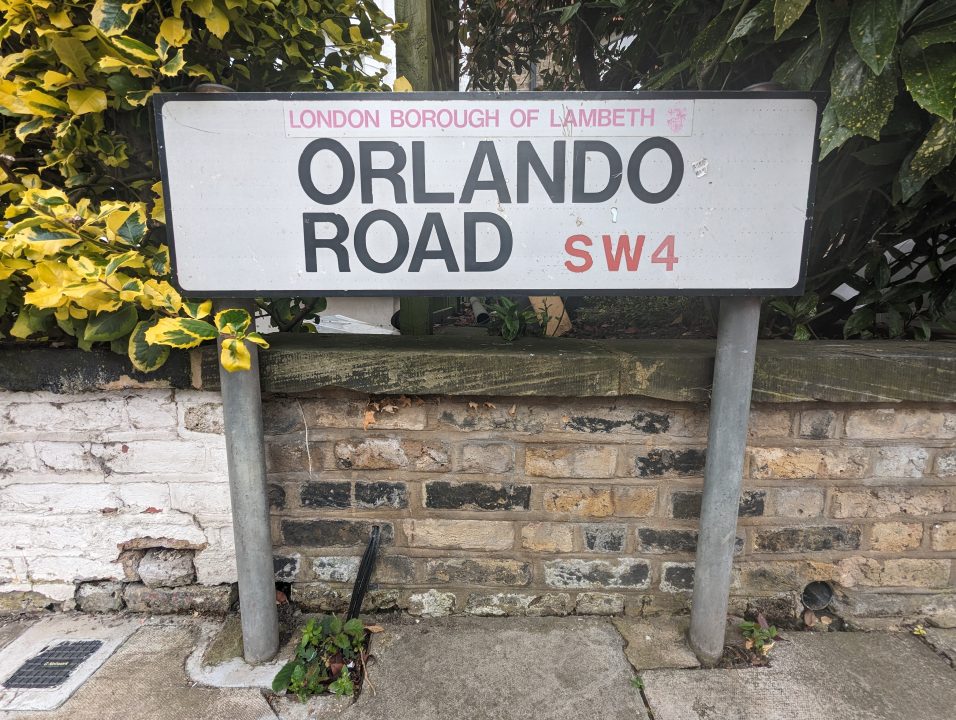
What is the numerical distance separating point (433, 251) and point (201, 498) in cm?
124

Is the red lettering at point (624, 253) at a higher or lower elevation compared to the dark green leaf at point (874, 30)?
lower

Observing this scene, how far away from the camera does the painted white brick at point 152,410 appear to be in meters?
1.81

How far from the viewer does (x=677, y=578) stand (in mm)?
1893

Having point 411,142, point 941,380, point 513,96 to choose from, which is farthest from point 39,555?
point 941,380

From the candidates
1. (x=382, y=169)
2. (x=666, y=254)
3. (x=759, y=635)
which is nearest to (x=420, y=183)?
(x=382, y=169)

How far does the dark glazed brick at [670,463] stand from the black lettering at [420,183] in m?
1.09

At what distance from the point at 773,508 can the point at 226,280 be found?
1.93 m

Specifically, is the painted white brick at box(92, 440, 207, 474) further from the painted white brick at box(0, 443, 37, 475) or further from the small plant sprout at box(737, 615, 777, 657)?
the small plant sprout at box(737, 615, 777, 657)

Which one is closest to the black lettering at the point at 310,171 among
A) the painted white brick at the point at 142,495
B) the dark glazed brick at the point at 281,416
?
the dark glazed brick at the point at 281,416

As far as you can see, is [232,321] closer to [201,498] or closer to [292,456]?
[292,456]

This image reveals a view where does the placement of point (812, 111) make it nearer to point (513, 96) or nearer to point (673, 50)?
point (513, 96)

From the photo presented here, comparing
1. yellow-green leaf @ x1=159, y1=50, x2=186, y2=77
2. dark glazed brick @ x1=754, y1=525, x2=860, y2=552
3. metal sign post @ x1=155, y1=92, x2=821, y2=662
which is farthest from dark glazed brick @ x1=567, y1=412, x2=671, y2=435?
yellow-green leaf @ x1=159, y1=50, x2=186, y2=77

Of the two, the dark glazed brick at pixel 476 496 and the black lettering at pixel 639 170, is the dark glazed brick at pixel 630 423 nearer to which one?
the dark glazed brick at pixel 476 496

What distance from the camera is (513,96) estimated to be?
1.41 metres
